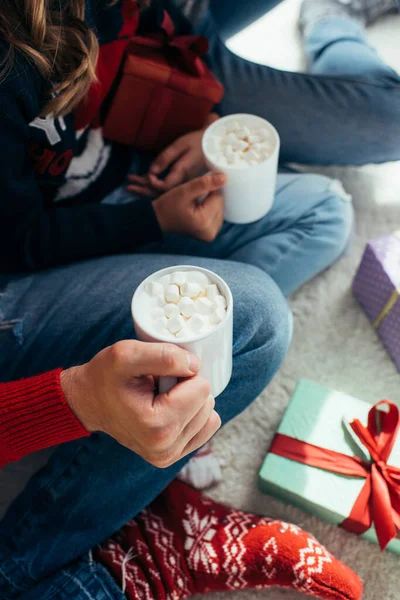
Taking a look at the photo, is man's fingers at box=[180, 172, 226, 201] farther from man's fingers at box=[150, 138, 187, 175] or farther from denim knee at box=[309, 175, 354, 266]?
denim knee at box=[309, 175, 354, 266]

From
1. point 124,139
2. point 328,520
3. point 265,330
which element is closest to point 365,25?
point 124,139

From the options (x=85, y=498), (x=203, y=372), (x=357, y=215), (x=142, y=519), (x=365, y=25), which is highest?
(x=365, y=25)

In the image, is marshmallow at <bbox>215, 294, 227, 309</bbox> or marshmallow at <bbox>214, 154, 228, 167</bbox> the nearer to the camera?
marshmallow at <bbox>215, 294, 227, 309</bbox>

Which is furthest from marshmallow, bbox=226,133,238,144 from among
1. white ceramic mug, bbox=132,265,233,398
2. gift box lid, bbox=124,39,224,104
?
white ceramic mug, bbox=132,265,233,398

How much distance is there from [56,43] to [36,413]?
43 cm

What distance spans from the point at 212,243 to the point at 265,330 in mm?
198

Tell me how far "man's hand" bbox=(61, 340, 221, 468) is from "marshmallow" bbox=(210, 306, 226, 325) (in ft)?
0.15

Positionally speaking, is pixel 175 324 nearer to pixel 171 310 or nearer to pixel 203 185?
pixel 171 310

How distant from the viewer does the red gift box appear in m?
0.81

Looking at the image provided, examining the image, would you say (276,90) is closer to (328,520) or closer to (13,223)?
(13,223)

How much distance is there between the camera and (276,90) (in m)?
0.99

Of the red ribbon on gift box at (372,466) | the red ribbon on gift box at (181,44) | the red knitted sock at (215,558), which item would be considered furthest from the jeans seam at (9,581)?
the red ribbon on gift box at (181,44)

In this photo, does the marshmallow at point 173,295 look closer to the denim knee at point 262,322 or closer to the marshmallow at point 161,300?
the marshmallow at point 161,300

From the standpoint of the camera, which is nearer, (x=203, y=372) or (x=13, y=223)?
(x=203, y=372)
